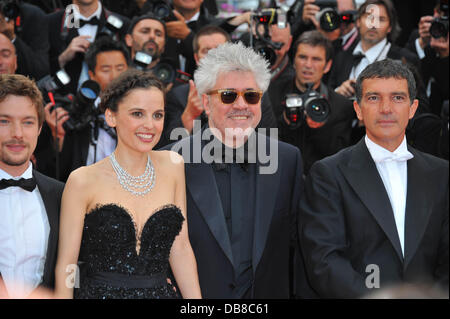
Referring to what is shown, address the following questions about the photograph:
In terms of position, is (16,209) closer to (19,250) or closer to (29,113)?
(19,250)

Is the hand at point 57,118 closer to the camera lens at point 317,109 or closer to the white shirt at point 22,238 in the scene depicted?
the white shirt at point 22,238

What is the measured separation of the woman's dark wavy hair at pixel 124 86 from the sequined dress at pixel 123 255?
509mm

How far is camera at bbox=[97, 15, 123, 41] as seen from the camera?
18.0ft

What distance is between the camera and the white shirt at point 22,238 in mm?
2816

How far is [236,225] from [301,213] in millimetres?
Answer: 329

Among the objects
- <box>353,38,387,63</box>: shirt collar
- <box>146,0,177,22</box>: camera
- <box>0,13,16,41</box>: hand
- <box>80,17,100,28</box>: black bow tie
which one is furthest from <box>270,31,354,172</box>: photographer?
<box>0,13,16,41</box>: hand

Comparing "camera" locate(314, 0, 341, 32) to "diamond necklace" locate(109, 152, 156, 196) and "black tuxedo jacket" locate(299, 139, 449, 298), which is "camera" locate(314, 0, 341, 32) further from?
"diamond necklace" locate(109, 152, 156, 196)

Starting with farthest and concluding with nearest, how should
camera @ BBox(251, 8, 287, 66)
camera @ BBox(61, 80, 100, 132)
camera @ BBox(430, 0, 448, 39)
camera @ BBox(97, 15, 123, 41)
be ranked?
1. camera @ BBox(97, 15, 123, 41)
2. camera @ BBox(430, 0, 448, 39)
3. camera @ BBox(251, 8, 287, 66)
4. camera @ BBox(61, 80, 100, 132)

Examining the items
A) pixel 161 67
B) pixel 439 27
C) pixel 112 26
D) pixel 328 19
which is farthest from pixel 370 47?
pixel 112 26

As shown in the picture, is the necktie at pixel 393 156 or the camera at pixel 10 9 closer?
the necktie at pixel 393 156

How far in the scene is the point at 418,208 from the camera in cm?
288

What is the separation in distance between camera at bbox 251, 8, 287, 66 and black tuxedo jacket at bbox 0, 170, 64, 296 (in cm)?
251

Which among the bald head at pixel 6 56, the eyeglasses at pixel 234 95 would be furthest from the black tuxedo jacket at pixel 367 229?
the bald head at pixel 6 56
